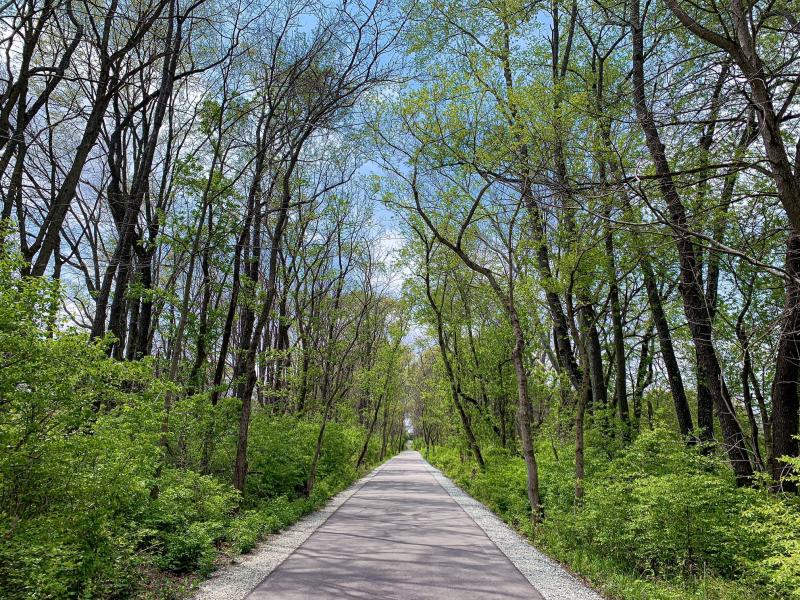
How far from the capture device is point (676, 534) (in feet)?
20.2

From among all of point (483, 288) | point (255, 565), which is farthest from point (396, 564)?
point (483, 288)

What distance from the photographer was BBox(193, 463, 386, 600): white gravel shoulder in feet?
18.1

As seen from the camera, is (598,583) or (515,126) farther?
(515,126)

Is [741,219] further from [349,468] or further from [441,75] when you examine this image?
[349,468]

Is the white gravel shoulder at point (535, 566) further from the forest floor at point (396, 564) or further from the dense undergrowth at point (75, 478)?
the dense undergrowth at point (75, 478)

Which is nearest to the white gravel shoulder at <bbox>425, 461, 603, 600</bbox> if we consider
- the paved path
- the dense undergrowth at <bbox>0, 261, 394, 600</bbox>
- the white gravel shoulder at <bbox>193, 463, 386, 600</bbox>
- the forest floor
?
the forest floor

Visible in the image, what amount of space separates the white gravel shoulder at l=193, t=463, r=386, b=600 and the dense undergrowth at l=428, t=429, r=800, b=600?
420 centimetres

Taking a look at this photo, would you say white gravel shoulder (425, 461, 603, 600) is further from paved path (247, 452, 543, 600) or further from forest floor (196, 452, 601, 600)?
paved path (247, 452, 543, 600)

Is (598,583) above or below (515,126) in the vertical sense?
below

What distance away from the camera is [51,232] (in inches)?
266

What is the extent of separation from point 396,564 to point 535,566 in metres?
2.02

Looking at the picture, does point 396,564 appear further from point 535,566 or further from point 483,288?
point 483,288

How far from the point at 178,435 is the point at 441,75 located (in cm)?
927

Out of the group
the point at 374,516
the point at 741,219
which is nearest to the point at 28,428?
the point at 741,219
